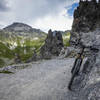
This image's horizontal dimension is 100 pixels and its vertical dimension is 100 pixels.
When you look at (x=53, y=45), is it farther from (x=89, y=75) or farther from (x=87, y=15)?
(x=89, y=75)

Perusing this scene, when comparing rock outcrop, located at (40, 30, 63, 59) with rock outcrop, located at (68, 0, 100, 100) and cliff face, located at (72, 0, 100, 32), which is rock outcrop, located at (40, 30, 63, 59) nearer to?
cliff face, located at (72, 0, 100, 32)

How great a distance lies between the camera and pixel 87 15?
95.9 metres

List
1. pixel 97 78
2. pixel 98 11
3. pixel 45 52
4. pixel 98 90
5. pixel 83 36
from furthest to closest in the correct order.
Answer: pixel 45 52 → pixel 98 11 → pixel 83 36 → pixel 97 78 → pixel 98 90

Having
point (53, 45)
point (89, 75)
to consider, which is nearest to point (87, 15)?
point (53, 45)

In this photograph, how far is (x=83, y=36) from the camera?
16.1 metres

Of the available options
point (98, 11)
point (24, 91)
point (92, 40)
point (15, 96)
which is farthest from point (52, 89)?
point (98, 11)

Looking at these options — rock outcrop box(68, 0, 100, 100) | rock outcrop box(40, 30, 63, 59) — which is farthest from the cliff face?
rock outcrop box(68, 0, 100, 100)

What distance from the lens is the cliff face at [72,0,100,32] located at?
9394cm

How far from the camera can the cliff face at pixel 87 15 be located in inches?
3698

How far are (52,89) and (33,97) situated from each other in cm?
272

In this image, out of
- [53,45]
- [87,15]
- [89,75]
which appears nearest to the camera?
[89,75]

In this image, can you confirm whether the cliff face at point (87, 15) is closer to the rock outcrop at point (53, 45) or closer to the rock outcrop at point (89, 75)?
the rock outcrop at point (53, 45)

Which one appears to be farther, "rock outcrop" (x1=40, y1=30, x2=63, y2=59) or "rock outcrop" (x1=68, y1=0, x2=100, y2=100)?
"rock outcrop" (x1=40, y1=30, x2=63, y2=59)

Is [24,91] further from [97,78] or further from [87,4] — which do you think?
[87,4]
